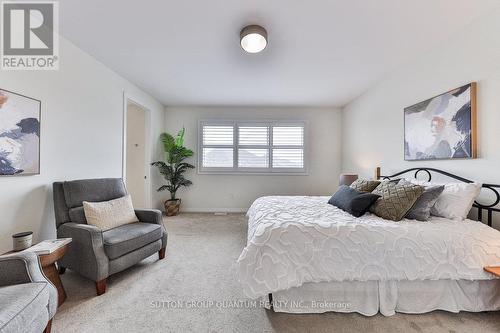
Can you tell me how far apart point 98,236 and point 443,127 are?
3.51 metres

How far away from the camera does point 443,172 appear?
7.08 ft

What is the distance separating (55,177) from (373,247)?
120 inches

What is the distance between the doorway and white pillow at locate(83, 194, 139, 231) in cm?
178

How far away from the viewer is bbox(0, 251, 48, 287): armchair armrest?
3.89 feet

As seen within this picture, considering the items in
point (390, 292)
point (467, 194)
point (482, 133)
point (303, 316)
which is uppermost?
point (482, 133)

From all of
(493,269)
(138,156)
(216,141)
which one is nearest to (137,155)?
(138,156)

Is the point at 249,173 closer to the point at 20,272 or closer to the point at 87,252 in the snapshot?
the point at 87,252

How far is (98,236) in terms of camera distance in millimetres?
1775

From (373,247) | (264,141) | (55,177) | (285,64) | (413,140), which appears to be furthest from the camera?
(264,141)

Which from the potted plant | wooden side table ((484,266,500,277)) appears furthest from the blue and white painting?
wooden side table ((484,266,500,277))

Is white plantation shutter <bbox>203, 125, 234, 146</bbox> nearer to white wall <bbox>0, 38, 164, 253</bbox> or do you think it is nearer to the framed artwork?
white wall <bbox>0, 38, 164, 253</bbox>

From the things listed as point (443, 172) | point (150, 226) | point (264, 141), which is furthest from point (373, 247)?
point (264, 141)

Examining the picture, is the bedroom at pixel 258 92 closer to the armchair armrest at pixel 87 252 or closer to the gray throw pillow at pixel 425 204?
the armchair armrest at pixel 87 252

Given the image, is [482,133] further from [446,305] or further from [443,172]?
[446,305]
